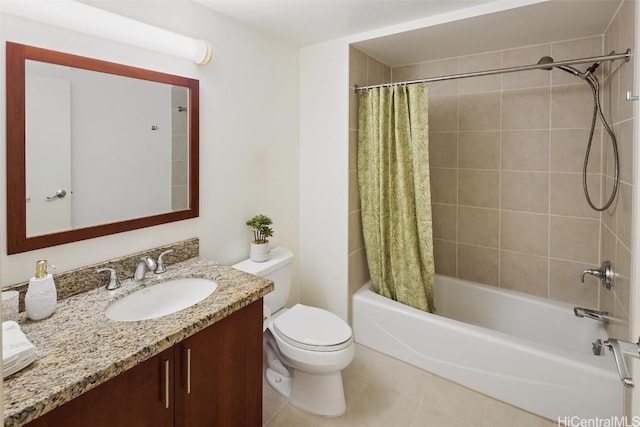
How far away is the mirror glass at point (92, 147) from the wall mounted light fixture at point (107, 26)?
117 millimetres

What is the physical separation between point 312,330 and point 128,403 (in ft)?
3.35

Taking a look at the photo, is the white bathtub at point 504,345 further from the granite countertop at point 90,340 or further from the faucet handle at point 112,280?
the faucet handle at point 112,280

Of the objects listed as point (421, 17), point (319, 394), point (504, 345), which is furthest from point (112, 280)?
point (421, 17)

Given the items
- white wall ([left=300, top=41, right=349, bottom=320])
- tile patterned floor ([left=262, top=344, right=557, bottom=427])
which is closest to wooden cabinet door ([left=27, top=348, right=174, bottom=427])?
tile patterned floor ([left=262, top=344, right=557, bottom=427])

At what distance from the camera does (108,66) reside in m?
1.56

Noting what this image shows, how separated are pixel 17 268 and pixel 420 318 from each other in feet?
6.95

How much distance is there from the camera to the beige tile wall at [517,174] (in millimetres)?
2324

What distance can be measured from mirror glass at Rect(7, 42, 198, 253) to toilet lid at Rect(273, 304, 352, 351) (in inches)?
32.4

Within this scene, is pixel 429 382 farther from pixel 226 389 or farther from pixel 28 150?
pixel 28 150

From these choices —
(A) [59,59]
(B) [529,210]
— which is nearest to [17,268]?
(A) [59,59]

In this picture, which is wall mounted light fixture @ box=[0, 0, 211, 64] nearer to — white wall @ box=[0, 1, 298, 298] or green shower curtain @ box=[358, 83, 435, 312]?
white wall @ box=[0, 1, 298, 298]

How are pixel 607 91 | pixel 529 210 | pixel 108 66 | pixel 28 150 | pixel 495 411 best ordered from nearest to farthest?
pixel 28 150, pixel 108 66, pixel 495 411, pixel 607 91, pixel 529 210

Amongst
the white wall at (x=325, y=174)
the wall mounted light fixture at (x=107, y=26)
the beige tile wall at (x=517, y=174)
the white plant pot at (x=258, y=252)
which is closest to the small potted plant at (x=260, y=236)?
the white plant pot at (x=258, y=252)

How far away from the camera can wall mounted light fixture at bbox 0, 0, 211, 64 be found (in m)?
1.31
